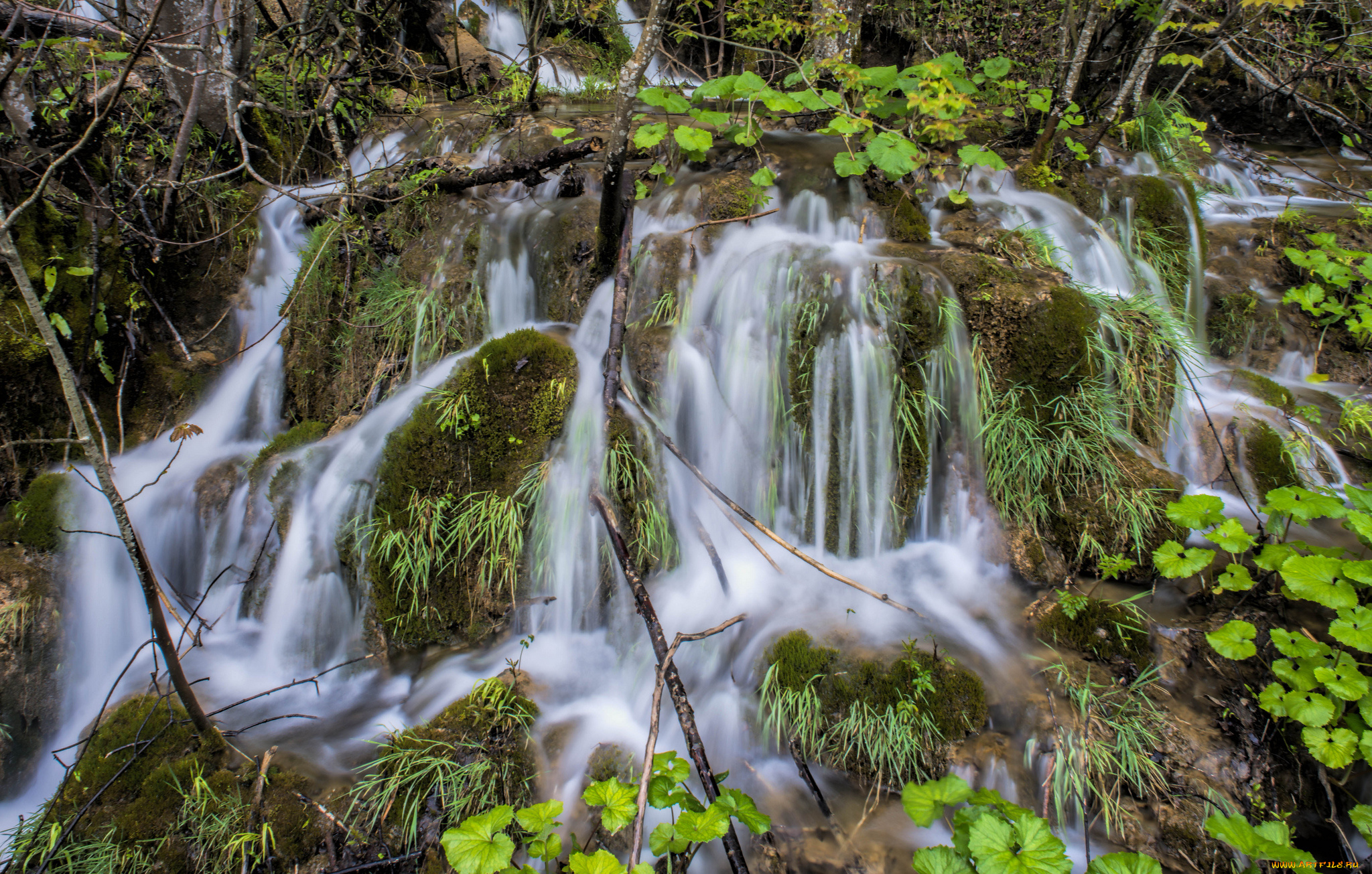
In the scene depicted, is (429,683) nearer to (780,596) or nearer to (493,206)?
(780,596)

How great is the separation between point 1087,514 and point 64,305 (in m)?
6.18

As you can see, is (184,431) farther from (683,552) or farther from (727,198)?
(727,198)

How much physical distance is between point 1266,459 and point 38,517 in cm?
698

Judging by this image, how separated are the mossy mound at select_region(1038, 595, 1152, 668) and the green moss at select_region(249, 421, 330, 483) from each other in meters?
4.23

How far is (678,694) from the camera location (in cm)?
224

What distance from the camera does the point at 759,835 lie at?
7.89 ft

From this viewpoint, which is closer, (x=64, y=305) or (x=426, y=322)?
(x=64, y=305)

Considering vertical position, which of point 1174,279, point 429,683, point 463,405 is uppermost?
point 1174,279

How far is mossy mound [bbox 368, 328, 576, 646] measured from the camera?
3.17 meters

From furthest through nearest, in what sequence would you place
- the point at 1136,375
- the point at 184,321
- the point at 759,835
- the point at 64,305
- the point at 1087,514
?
the point at 184,321
the point at 64,305
the point at 1136,375
the point at 1087,514
the point at 759,835

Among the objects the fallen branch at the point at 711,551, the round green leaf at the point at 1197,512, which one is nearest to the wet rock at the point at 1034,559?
the round green leaf at the point at 1197,512

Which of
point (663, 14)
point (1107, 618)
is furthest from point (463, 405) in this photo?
point (1107, 618)

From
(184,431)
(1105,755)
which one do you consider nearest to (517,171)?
(184,431)

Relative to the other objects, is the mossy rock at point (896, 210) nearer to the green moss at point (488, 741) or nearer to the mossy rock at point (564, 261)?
the mossy rock at point (564, 261)
